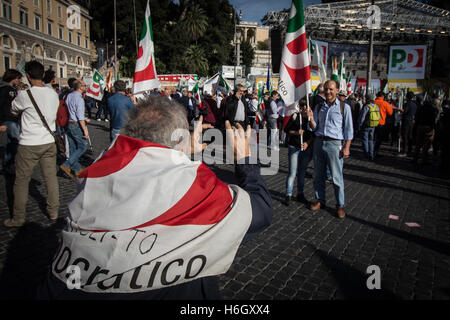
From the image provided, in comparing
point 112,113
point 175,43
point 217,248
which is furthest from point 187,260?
point 175,43

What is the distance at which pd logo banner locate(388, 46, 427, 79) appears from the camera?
28141 millimetres

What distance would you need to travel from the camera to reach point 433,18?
28.1m

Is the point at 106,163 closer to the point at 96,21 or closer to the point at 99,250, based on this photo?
the point at 99,250

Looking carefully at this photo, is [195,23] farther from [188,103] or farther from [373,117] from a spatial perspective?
[373,117]

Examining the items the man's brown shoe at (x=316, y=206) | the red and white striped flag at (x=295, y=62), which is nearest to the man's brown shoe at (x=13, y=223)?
the red and white striped flag at (x=295, y=62)

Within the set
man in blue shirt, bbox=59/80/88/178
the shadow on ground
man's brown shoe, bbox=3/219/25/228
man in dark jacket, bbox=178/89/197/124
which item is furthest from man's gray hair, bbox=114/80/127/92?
man in dark jacket, bbox=178/89/197/124

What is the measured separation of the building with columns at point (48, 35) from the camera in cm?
3836

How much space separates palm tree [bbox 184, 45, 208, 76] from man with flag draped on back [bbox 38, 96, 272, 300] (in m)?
50.6

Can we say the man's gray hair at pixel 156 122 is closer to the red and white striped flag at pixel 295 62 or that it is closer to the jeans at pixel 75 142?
the red and white striped flag at pixel 295 62

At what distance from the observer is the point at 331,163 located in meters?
4.83

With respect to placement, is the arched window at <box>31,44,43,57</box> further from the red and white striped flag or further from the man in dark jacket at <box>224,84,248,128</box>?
the red and white striped flag

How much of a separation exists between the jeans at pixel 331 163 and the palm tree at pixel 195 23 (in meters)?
52.3

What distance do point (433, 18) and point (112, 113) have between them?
31812mm

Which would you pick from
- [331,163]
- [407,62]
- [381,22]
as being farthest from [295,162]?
[381,22]
